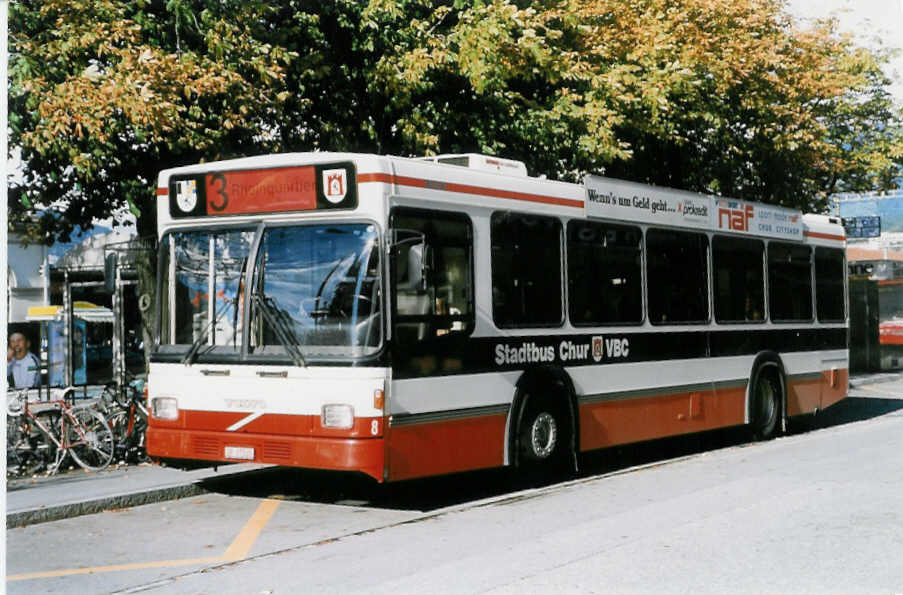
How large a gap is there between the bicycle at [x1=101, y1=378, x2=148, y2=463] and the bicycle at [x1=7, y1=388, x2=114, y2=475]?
224 mm

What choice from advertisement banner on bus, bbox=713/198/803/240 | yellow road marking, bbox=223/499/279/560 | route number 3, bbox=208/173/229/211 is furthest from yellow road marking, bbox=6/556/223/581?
advertisement banner on bus, bbox=713/198/803/240

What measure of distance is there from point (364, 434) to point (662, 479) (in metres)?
3.92

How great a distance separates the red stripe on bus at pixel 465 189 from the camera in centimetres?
935

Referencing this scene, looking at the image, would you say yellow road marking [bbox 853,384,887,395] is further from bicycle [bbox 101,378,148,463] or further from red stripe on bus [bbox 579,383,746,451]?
bicycle [bbox 101,378,148,463]

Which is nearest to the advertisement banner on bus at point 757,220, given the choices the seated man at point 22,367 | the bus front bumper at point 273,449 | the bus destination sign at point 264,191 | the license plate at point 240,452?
the bus destination sign at point 264,191

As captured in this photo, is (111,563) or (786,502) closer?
(111,563)

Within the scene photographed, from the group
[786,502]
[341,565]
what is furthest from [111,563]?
[786,502]

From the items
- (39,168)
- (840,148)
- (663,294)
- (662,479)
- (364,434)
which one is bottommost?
(662,479)

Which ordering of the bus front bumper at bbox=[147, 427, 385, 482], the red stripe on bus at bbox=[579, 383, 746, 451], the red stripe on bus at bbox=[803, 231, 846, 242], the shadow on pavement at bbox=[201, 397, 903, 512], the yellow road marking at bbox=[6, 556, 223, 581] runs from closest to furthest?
the yellow road marking at bbox=[6, 556, 223, 581] → the bus front bumper at bbox=[147, 427, 385, 482] → the shadow on pavement at bbox=[201, 397, 903, 512] → the red stripe on bus at bbox=[579, 383, 746, 451] → the red stripe on bus at bbox=[803, 231, 846, 242]

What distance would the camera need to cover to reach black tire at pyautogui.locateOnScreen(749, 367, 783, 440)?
15.1m

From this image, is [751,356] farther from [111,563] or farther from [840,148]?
[840,148]

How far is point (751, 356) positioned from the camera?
14844mm

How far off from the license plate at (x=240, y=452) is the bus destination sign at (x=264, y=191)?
204cm

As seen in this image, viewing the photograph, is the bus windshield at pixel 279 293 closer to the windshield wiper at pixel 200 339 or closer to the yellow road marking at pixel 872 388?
the windshield wiper at pixel 200 339
